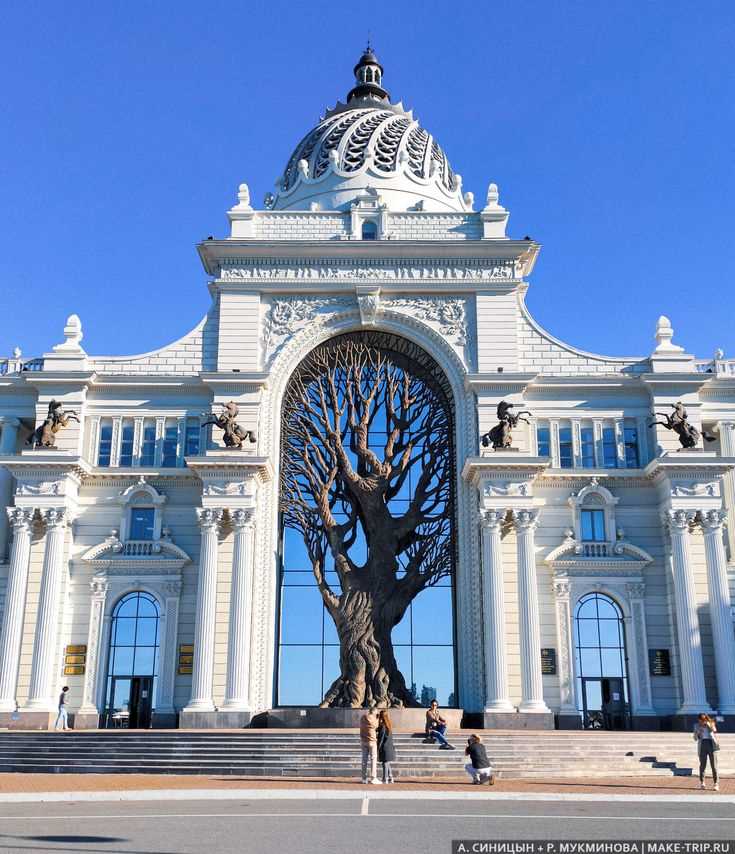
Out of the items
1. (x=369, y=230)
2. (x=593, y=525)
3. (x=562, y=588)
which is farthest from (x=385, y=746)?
(x=369, y=230)

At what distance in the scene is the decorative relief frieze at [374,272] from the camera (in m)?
45.2

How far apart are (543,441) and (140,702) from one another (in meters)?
20.4

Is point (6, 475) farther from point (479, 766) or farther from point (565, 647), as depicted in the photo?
point (479, 766)

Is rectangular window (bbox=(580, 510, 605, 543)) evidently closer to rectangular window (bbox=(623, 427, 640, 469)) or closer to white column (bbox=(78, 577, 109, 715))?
rectangular window (bbox=(623, 427, 640, 469))

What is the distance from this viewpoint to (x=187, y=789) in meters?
23.7

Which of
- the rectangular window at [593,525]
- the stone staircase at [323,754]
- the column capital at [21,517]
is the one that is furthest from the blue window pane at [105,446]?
the rectangular window at [593,525]

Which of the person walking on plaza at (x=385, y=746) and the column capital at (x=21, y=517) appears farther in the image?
the column capital at (x=21, y=517)

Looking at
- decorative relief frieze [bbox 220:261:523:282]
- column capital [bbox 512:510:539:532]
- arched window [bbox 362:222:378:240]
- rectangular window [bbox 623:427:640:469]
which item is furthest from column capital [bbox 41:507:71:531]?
rectangular window [bbox 623:427:640:469]

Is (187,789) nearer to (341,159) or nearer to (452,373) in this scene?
(452,373)

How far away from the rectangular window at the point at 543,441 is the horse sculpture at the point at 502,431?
2105mm

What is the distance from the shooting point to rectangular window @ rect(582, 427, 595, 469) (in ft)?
142

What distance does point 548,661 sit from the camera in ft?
132

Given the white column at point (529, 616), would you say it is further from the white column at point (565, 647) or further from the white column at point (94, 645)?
the white column at point (94, 645)

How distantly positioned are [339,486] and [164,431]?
820cm
